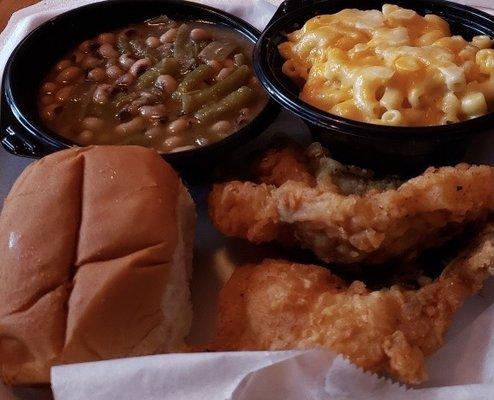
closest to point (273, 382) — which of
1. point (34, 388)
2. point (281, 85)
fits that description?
point (34, 388)

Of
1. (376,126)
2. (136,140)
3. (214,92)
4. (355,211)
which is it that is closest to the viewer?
(355,211)

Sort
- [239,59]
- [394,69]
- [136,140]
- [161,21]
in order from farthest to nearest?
[161,21]
[239,59]
[136,140]
[394,69]

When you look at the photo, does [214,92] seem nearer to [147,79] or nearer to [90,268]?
[147,79]

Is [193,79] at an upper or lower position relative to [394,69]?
lower

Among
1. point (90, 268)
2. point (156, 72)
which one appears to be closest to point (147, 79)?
point (156, 72)

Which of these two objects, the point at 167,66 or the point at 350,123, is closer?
the point at 350,123

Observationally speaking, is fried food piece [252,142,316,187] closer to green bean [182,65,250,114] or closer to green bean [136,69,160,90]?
green bean [182,65,250,114]

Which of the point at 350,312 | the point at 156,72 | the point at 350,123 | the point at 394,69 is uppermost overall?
the point at 394,69
